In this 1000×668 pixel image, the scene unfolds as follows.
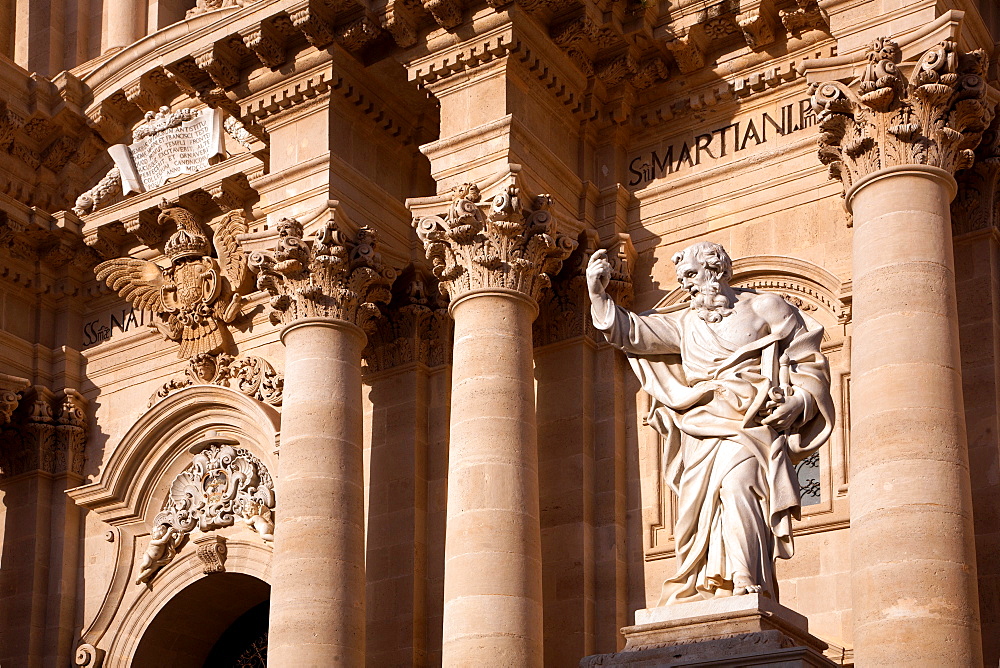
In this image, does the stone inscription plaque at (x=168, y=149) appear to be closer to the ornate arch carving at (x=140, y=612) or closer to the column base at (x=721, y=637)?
the ornate arch carving at (x=140, y=612)

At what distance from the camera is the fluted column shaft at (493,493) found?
1574 centimetres

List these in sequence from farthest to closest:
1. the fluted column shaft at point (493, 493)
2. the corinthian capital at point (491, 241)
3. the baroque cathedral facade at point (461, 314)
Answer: the corinthian capital at point (491, 241), the fluted column shaft at point (493, 493), the baroque cathedral facade at point (461, 314)

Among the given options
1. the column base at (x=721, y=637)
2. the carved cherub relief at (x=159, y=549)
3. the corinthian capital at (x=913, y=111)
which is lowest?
the column base at (x=721, y=637)

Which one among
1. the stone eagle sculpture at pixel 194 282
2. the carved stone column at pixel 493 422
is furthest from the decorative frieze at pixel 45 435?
the carved stone column at pixel 493 422

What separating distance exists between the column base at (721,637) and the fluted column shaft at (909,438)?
1120mm

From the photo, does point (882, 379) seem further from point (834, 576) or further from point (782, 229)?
point (782, 229)

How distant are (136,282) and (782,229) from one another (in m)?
8.26

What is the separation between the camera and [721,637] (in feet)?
40.2

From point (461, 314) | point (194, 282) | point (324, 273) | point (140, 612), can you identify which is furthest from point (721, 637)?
point (194, 282)

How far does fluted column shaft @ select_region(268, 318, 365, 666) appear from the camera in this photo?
1678 centimetres

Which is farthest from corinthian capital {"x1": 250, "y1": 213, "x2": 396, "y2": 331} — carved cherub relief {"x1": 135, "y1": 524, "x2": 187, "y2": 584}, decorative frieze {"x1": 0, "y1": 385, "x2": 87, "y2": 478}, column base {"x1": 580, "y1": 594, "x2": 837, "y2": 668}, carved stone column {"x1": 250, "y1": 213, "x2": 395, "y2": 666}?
column base {"x1": 580, "y1": 594, "x2": 837, "y2": 668}

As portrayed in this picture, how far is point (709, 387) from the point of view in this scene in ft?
44.2

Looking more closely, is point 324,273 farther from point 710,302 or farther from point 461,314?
point 710,302

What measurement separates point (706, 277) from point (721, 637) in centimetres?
295
